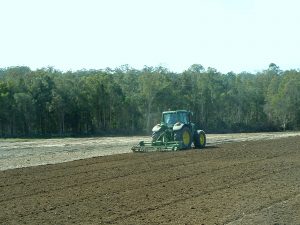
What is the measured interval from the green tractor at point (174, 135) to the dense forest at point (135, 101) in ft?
132

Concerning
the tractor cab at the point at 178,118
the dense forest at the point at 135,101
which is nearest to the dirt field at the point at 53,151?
the tractor cab at the point at 178,118

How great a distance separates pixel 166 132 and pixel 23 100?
41095 mm

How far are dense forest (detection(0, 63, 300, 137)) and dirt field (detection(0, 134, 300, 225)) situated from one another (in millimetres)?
48653

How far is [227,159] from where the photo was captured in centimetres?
2291

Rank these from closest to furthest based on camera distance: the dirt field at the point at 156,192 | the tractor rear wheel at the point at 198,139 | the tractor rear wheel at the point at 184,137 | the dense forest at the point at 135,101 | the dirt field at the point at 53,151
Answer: the dirt field at the point at 156,192, the dirt field at the point at 53,151, the tractor rear wheel at the point at 184,137, the tractor rear wheel at the point at 198,139, the dense forest at the point at 135,101

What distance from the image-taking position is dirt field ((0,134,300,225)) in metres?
10.5

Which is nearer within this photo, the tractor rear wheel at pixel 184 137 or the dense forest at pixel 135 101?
the tractor rear wheel at pixel 184 137

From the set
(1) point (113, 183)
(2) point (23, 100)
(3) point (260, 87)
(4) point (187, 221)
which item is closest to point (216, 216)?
(4) point (187, 221)

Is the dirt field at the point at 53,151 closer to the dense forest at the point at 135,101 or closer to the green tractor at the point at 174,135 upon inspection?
the green tractor at the point at 174,135

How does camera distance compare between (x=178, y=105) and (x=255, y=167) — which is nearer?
(x=255, y=167)

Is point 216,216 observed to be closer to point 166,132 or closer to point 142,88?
point 166,132

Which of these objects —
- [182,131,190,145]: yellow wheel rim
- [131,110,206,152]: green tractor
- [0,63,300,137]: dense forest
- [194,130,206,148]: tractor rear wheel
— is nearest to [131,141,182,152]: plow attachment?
[131,110,206,152]: green tractor

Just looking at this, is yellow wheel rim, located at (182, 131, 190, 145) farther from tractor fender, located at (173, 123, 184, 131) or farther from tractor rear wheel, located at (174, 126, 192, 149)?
tractor fender, located at (173, 123, 184, 131)

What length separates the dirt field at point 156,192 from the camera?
34.4 ft
